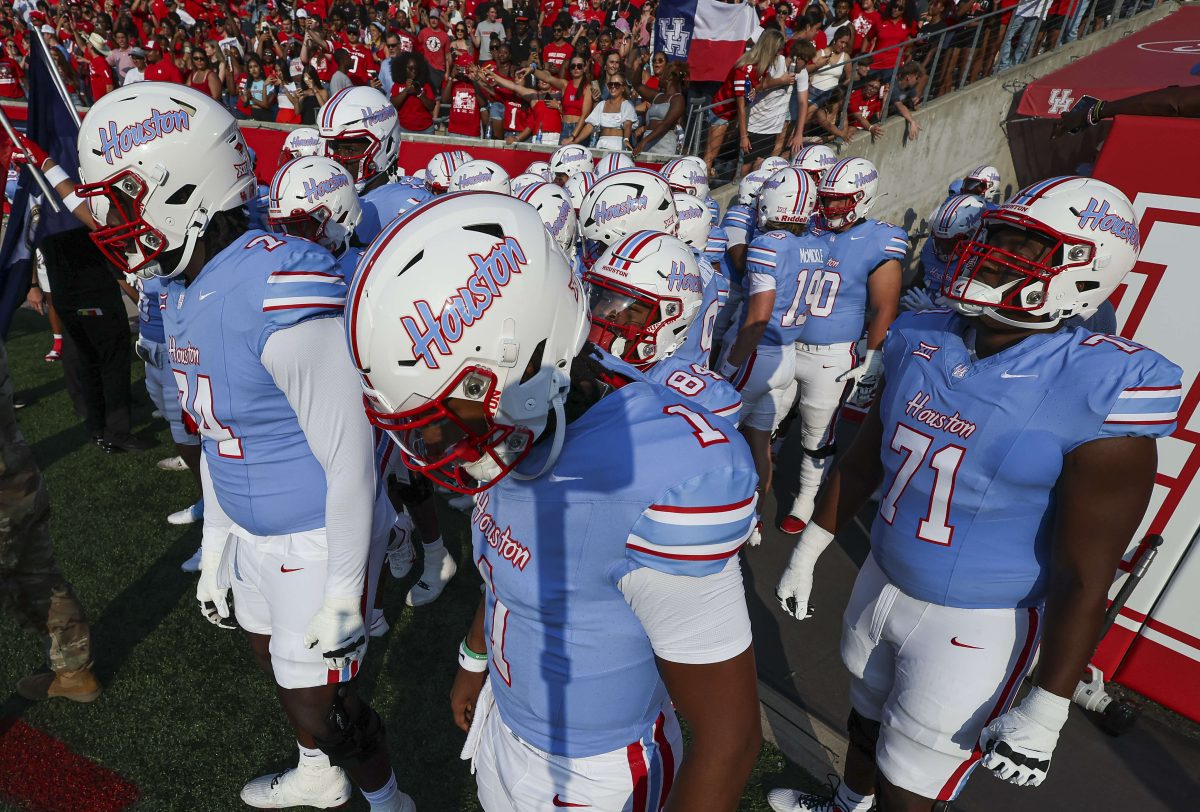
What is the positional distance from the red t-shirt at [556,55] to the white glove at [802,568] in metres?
10.9

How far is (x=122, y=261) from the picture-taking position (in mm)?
2551

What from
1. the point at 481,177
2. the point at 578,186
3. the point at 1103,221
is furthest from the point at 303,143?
the point at 1103,221

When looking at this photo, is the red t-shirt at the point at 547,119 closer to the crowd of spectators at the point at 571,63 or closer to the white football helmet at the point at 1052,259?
the crowd of spectators at the point at 571,63

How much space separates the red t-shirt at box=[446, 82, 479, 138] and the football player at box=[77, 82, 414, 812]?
9.22 m

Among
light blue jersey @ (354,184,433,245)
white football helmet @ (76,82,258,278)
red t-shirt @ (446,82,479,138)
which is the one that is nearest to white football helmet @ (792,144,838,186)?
light blue jersey @ (354,184,433,245)

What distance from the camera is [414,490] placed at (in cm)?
448

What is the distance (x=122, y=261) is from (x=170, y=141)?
0.46 m

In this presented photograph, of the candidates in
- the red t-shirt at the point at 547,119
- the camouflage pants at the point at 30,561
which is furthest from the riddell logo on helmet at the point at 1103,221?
the red t-shirt at the point at 547,119

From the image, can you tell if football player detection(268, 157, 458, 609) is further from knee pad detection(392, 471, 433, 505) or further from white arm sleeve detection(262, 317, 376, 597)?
white arm sleeve detection(262, 317, 376, 597)

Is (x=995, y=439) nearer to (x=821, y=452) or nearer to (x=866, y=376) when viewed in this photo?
(x=866, y=376)

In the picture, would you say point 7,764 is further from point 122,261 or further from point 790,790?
point 790,790

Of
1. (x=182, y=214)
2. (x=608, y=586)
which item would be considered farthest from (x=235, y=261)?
(x=608, y=586)

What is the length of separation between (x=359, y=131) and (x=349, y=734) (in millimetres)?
4294

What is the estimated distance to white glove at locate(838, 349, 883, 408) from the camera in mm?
5254
